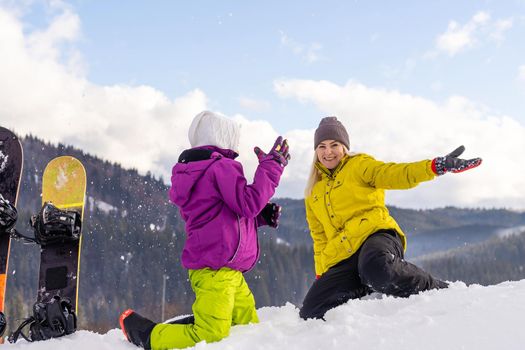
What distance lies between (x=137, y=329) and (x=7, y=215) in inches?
68.4

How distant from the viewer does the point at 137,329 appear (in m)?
3.51

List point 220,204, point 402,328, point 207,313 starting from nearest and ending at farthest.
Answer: point 402,328 → point 207,313 → point 220,204

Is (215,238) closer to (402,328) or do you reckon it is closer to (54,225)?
(402,328)

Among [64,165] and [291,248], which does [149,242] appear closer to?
[291,248]

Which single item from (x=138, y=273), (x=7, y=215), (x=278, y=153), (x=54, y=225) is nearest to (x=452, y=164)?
(x=278, y=153)

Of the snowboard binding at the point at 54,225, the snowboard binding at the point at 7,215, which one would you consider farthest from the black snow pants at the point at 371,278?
the snowboard binding at the point at 7,215

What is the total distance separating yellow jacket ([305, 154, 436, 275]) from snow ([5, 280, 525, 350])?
81 centimetres

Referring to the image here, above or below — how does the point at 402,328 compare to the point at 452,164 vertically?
below

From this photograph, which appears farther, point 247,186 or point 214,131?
point 214,131

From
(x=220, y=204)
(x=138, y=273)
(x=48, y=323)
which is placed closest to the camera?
(x=220, y=204)

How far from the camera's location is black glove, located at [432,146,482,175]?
3.90 metres

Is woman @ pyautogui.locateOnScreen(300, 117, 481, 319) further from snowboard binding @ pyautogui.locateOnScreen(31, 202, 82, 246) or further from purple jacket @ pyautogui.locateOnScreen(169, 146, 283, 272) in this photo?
snowboard binding @ pyautogui.locateOnScreen(31, 202, 82, 246)

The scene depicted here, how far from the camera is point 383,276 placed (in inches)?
151

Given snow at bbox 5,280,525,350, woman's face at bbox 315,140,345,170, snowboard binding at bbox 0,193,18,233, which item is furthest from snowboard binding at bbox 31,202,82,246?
woman's face at bbox 315,140,345,170
